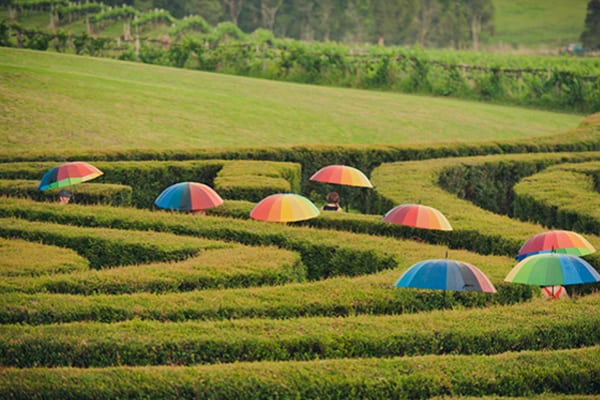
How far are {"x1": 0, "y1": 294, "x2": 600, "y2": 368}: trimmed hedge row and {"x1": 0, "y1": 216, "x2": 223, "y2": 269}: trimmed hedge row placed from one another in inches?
145

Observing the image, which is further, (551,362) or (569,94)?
(569,94)

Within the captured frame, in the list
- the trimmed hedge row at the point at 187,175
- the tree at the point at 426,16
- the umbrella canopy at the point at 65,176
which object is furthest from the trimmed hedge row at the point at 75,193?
the tree at the point at 426,16

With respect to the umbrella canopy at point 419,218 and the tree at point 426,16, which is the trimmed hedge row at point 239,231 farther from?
the tree at point 426,16

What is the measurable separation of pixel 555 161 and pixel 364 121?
9.88 metres

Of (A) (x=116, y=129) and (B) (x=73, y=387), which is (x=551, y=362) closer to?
(B) (x=73, y=387)

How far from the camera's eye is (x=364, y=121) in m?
34.4

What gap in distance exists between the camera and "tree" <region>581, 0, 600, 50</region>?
3457 inches

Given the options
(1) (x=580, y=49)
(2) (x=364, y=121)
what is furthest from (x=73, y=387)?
(1) (x=580, y=49)

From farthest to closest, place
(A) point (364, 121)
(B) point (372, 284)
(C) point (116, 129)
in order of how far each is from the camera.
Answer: (A) point (364, 121) < (C) point (116, 129) < (B) point (372, 284)

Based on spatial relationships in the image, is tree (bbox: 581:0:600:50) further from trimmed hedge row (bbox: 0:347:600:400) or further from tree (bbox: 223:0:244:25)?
trimmed hedge row (bbox: 0:347:600:400)

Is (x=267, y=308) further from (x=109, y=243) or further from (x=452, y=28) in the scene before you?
(x=452, y=28)

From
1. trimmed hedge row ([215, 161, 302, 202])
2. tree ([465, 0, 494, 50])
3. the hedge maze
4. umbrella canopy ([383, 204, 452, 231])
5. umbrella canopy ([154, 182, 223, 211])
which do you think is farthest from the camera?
tree ([465, 0, 494, 50])

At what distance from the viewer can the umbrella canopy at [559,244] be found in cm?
1351

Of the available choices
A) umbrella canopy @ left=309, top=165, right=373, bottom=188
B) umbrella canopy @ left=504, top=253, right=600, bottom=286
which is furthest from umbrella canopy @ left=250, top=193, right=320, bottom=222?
umbrella canopy @ left=504, top=253, right=600, bottom=286
